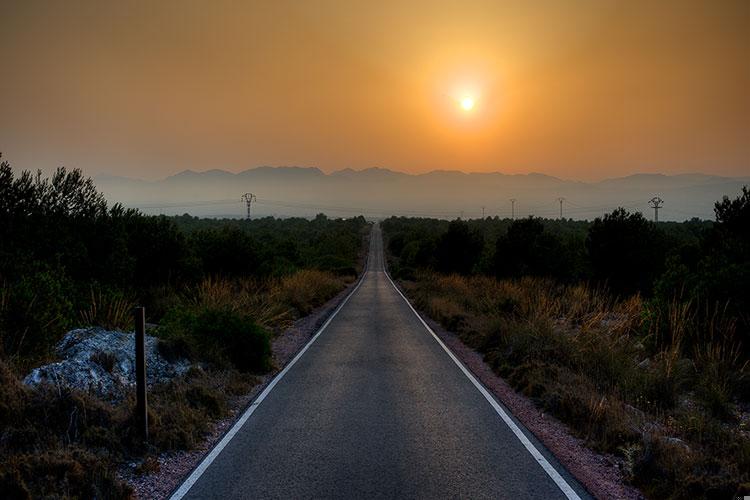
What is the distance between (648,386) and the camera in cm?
883

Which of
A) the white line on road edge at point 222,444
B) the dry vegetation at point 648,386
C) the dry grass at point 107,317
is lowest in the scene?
the white line on road edge at point 222,444

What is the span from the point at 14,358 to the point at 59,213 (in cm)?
1480

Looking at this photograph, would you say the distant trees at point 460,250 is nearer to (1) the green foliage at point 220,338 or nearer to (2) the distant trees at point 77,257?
(2) the distant trees at point 77,257

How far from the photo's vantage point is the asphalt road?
17.7 ft

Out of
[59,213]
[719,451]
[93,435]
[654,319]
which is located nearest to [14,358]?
[93,435]

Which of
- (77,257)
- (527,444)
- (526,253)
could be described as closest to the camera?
(527,444)

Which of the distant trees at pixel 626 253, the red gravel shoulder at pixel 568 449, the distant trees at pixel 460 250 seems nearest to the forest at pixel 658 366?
the red gravel shoulder at pixel 568 449

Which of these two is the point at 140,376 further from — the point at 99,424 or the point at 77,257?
the point at 77,257

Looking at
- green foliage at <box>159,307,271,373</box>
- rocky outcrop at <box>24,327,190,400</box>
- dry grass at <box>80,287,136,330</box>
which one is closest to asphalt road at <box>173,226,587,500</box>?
green foliage at <box>159,307,271,373</box>

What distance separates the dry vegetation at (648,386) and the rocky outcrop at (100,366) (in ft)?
22.1

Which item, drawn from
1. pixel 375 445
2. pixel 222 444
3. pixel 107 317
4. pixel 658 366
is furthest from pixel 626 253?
pixel 222 444

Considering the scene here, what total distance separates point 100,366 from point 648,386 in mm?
8948

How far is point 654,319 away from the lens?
493 inches

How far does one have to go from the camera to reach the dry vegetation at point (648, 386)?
5.74 m
